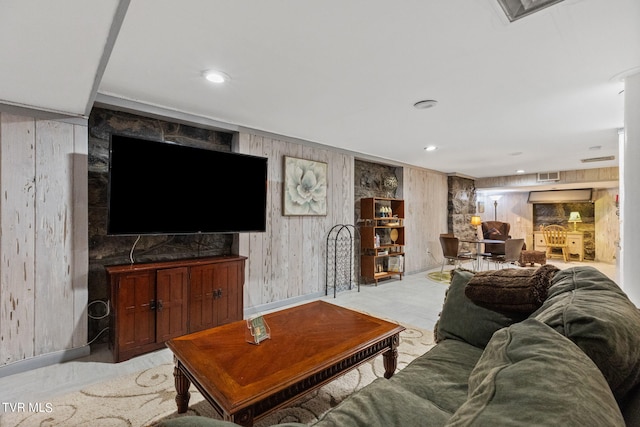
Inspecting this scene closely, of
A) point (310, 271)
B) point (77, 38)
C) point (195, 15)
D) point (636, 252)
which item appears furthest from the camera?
point (310, 271)

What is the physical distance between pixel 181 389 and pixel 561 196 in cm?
1027

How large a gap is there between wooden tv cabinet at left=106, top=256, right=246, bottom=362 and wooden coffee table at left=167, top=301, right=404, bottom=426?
1.00 meters

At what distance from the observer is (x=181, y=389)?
1.73m

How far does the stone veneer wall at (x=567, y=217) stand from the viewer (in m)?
8.20

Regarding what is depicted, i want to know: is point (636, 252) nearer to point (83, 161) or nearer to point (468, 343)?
point (468, 343)

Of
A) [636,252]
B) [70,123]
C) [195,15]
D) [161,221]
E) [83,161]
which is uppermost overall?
[195,15]

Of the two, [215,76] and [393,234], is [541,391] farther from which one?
[393,234]

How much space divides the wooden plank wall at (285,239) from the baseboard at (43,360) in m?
1.57

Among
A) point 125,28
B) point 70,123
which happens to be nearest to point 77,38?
point 125,28

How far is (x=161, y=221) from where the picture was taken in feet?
8.79

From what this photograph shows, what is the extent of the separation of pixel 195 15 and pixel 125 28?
444 mm

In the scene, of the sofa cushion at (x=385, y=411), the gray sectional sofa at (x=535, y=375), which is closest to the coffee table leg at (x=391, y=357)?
the gray sectional sofa at (x=535, y=375)

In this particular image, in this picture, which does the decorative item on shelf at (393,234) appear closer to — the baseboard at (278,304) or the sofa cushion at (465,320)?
the baseboard at (278,304)

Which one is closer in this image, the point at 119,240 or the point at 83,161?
the point at 83,161
